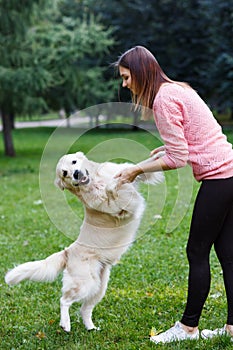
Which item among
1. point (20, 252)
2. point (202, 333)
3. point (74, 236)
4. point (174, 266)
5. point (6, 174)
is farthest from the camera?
point (6, 174)

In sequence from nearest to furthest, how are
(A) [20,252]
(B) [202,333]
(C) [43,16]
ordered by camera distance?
(B) [202,333] → (A) [20,252] → (C) [43,16]

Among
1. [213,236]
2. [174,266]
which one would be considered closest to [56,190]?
[213,236]

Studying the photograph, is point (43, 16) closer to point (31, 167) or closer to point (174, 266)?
point (31, 167)

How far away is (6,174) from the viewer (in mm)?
12281

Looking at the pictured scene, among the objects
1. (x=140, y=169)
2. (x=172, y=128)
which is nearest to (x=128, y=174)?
(x=140, y=169)

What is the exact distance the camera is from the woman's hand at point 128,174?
10.6 ft

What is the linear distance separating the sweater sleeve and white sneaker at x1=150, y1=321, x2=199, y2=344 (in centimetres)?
121

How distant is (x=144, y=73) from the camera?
3084mm

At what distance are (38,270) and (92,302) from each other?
0.48m

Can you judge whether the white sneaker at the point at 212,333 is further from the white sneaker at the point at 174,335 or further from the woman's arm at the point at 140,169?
the woman's arm at the point at 140,169

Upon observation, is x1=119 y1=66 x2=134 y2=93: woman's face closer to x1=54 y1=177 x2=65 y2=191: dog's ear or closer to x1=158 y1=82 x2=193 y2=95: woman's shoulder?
x1=158 y1=82 x2=193 y2=95: woman's shoulder

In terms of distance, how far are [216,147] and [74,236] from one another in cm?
139

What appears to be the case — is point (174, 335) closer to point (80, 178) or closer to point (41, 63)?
point (80, 178)

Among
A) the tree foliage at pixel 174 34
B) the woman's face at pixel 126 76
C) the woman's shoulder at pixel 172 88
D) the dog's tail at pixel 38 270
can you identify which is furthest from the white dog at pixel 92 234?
the tree foliage at pixel 174 34
